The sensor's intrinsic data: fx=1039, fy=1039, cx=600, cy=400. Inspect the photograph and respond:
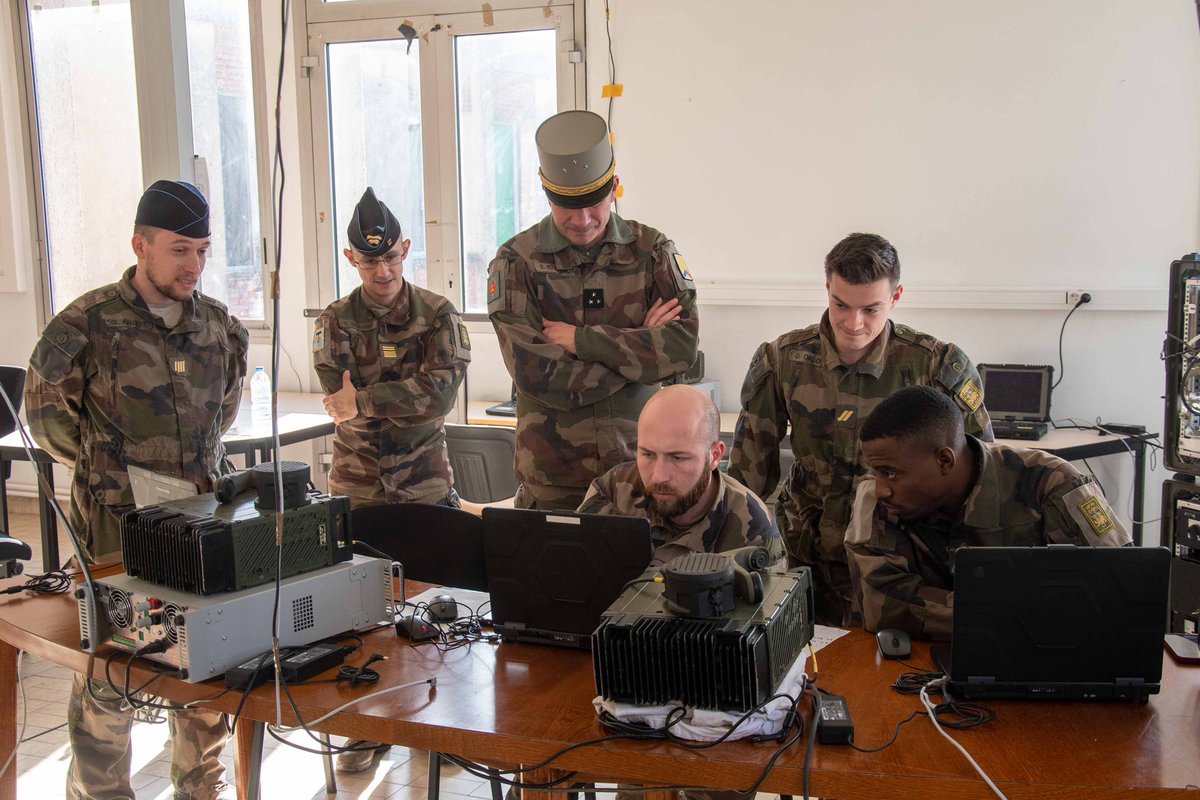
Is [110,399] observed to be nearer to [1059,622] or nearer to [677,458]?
[677,458]

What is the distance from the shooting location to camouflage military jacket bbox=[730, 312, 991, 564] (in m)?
2.57

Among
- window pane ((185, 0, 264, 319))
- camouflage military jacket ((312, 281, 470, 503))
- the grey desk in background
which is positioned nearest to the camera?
camouflage military jacket ((312, 281, 470, 503))

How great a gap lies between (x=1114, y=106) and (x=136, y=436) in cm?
373

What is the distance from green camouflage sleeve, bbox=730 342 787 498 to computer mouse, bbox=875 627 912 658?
822mm

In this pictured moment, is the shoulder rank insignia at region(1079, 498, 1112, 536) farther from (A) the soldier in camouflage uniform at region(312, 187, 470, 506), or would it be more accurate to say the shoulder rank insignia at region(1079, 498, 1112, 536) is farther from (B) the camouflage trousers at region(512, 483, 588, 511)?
(A) the soldier in camouflage uniform at region(312, 187, 470, 506)

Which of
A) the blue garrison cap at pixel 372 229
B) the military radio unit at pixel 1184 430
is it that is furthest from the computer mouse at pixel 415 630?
the military radio unit at pixel 1184 430

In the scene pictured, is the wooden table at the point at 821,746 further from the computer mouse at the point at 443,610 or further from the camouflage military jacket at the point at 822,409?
the camouflage military jacket at the point at 822,409

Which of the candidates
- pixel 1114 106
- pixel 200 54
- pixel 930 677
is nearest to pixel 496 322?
pixel 930 677

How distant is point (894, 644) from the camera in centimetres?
189

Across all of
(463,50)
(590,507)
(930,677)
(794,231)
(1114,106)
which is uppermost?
(463,50)

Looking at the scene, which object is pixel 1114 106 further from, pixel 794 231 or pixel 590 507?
pixel 590 507

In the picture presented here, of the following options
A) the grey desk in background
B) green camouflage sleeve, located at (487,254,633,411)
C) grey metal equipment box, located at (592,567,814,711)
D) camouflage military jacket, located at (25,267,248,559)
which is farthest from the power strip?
the grey desk in background

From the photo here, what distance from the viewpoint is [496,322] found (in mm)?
2795

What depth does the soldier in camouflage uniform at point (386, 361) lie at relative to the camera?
3.28 m
